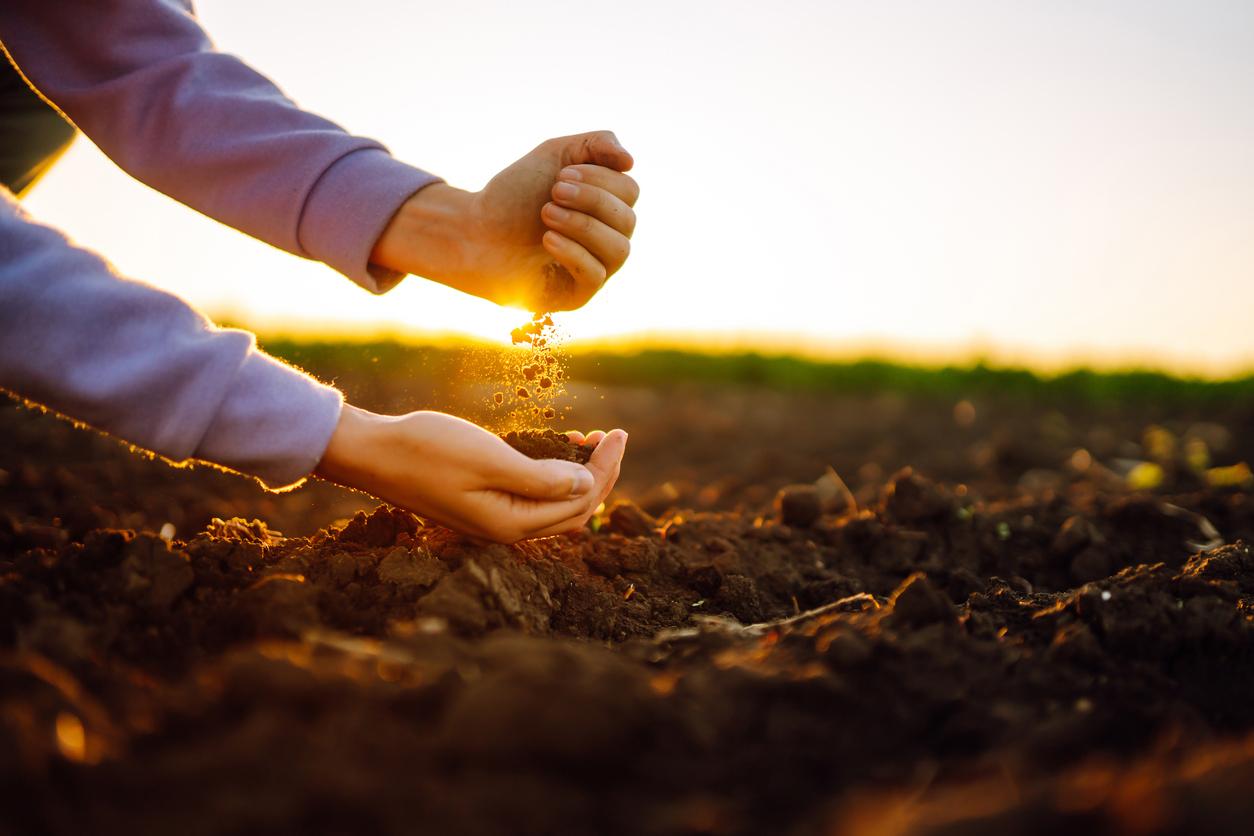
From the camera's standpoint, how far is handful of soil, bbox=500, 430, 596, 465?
242cm

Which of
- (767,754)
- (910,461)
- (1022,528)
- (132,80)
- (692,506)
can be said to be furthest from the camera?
(910,461)

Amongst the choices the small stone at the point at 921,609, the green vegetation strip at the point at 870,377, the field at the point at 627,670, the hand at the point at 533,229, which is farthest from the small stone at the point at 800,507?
the green vegetation strip at the point at 870,377

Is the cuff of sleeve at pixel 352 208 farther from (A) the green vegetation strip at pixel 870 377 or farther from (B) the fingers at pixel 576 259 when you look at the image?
(A) the green vegetation strip at pixel 870 377

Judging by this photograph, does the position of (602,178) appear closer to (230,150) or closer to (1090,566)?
(230,150)

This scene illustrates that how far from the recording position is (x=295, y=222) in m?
2.45

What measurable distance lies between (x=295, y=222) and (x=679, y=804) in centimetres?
198

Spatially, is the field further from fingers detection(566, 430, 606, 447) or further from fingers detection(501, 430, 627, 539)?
fingers detection(566, 430, 606, 447)

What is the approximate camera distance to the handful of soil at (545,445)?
2.42m

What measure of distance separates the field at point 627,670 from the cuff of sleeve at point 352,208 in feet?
1.60

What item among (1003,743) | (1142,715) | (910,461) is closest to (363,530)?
(1003,743)

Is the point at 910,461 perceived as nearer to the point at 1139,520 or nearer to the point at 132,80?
the point at 1139,520

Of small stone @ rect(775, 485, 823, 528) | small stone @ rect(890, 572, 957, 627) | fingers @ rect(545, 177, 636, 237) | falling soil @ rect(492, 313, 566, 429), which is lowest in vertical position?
small stone @ rect(775, 485, 823, 528)

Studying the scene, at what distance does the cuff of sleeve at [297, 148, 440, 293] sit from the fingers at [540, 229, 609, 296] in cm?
45

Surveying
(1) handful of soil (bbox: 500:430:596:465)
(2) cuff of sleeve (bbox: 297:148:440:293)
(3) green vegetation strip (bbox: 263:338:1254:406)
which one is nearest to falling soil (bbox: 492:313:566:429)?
(1) handful of soil (bbox: 500:430:596:465)
